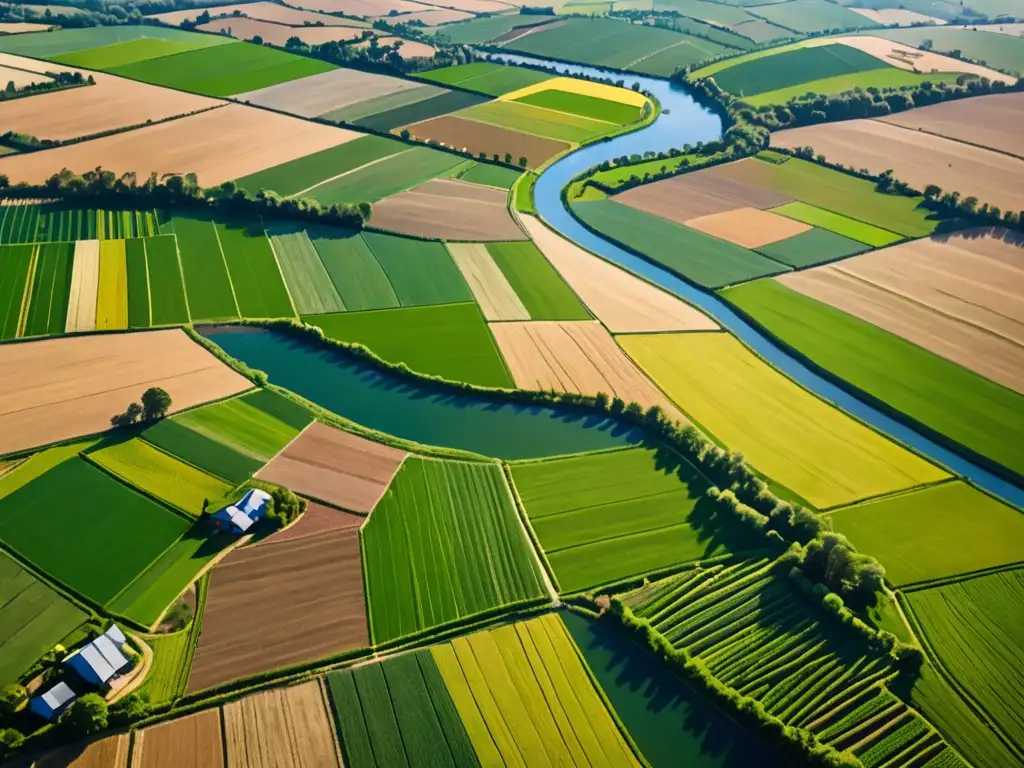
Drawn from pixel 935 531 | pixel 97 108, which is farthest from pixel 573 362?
pixel 97 108

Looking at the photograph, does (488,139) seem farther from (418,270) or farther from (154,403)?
(154,403)

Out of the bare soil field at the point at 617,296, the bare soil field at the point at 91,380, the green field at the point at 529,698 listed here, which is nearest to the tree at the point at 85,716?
the green field at the point at 529,698

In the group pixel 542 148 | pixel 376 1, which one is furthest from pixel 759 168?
pixel 376 1

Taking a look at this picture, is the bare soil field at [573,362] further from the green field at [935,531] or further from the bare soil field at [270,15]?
the bare soil field at [270,15]

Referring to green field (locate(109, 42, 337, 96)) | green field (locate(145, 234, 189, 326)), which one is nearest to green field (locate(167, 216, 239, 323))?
green field (locate(145, 234, 189, 326))

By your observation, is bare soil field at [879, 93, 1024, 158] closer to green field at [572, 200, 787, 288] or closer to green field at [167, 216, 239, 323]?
green field at [572, 200, 787, 288]

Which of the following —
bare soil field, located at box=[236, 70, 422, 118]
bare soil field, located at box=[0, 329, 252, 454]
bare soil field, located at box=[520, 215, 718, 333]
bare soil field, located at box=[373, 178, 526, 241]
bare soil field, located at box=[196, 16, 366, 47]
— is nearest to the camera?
bare soil field, located at box=[0, 329, 252, 454]

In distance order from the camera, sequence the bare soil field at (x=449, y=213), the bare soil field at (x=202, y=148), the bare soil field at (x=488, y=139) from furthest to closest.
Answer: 1. the bare soil field at (x=488, y=139)
2. the bare soil field at (x=202, y=148)
3. the bare soil field at (x=449, y=213)
